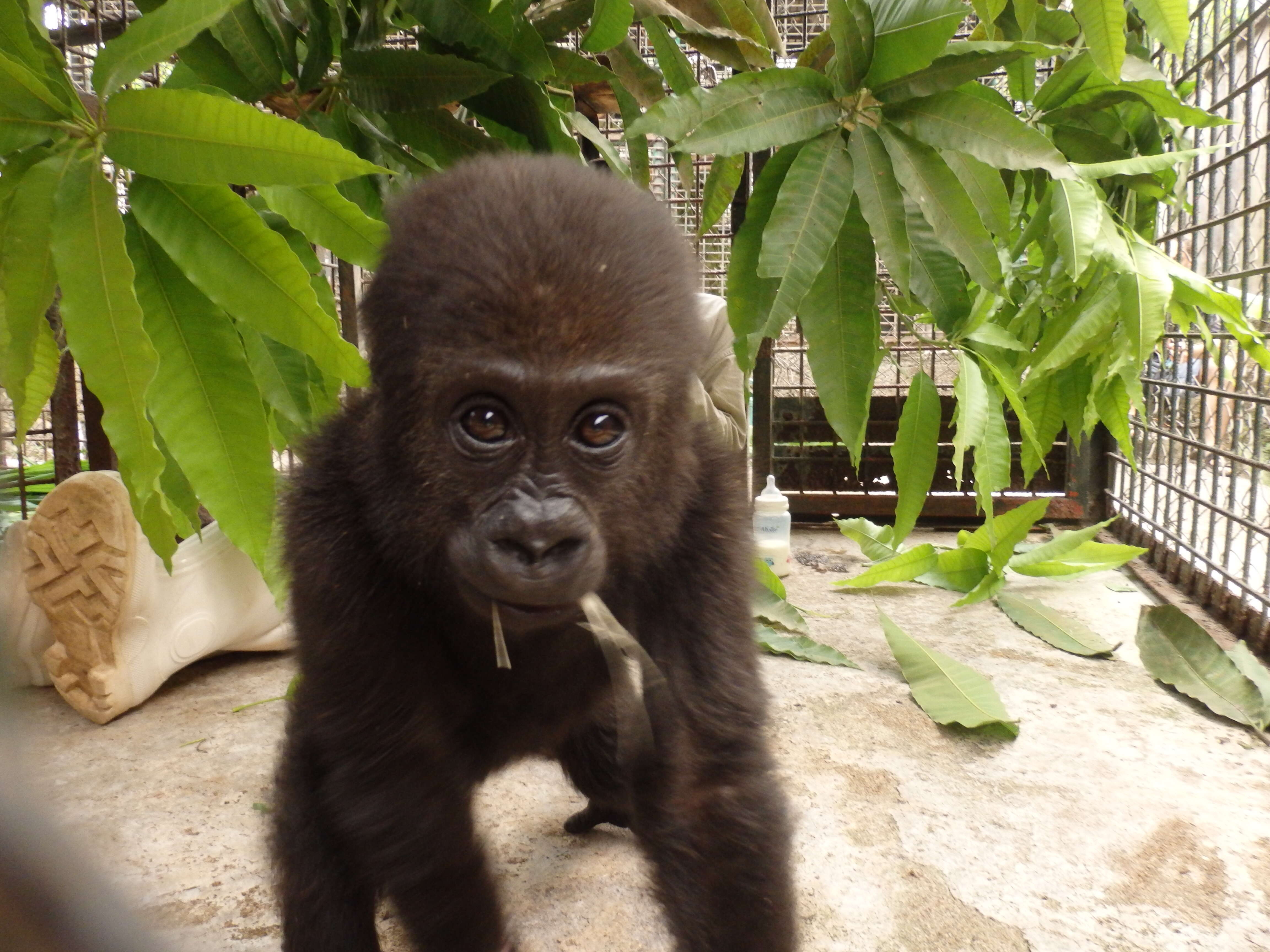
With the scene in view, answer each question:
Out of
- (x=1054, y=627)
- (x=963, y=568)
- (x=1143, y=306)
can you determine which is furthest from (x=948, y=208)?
(x=963, y=568)

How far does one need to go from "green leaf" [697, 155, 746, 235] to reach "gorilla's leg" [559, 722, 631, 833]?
1.11m

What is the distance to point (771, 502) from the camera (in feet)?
14.5

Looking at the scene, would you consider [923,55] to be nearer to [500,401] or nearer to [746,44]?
[746,44]

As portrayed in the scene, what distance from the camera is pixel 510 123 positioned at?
6.26ft

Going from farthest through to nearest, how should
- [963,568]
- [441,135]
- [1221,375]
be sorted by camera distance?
[963,568] → [1221,375] → [441,135]

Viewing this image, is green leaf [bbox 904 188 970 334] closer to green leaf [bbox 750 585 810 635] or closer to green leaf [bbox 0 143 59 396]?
green leaf [bbox 0 143 59 396]

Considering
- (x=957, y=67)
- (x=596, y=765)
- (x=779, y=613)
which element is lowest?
(x=779, y=613)

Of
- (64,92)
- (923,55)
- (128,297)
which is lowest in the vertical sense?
(128,297)

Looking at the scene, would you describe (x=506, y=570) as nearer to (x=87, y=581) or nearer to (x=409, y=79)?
(x=409, y=79)

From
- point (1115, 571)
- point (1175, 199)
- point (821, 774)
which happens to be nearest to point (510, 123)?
point (821, 774)

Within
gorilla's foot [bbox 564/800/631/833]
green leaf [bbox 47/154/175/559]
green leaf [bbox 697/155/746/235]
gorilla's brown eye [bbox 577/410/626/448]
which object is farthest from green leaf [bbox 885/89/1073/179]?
gorilla's foot [bbox 564/800/631/833]

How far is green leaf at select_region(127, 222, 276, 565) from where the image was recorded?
3.98ft

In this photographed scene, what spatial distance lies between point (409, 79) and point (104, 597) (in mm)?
1771

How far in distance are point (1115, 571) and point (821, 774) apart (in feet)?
8.60
